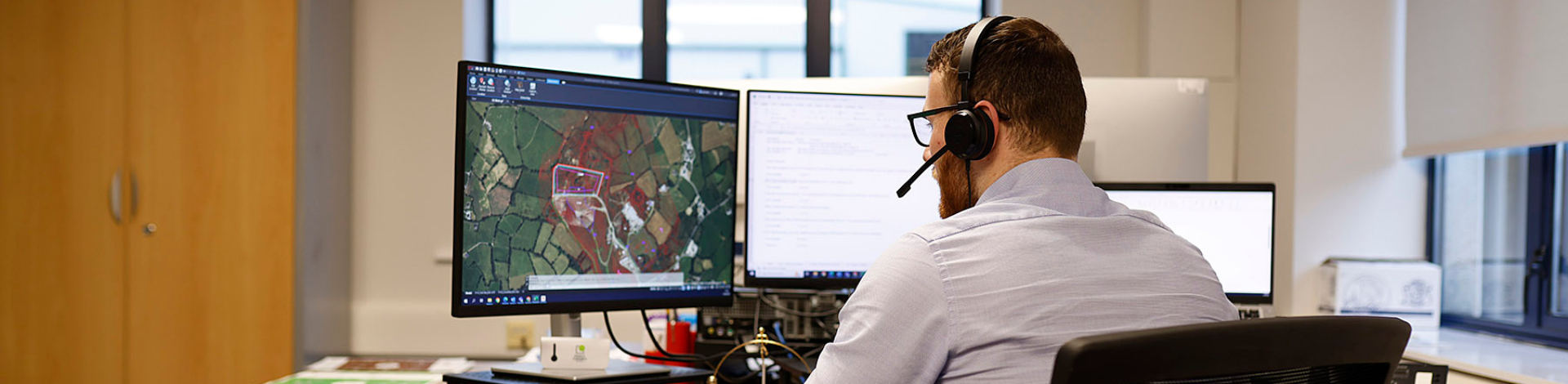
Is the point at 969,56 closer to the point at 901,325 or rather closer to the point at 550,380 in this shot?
the point at 901,325

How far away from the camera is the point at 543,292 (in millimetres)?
1341

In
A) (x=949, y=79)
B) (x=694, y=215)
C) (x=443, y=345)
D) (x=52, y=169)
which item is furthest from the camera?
(x=443, y=345)

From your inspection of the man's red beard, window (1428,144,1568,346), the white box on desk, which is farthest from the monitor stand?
window (1428,144,1568,346)

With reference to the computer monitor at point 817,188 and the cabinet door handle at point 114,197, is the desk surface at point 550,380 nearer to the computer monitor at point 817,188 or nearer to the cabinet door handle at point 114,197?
the computer monitor at point 817,188

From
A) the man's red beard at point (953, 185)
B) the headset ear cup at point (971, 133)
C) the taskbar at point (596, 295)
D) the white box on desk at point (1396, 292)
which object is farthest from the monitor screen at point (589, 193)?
the white box on desk at point (1396, 292)

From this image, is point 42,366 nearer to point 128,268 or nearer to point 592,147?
point 128,268

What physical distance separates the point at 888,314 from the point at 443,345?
2.99m

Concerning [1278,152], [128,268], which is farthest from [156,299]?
[1278,152]

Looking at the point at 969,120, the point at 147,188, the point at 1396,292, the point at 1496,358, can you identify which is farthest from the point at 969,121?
the point at 147,188

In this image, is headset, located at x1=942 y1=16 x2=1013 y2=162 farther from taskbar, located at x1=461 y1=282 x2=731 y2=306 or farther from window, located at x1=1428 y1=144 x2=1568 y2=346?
window, located at x1=1428 y1=144 x2=1568 y2=346

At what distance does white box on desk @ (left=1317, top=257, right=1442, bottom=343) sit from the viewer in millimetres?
2303

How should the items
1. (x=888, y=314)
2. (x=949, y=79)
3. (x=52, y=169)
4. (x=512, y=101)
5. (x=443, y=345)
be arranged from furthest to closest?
1. (x=443, y=345)
2. (x=52, y=169)
3. (x=512, y=101)
4. (x=949, y=79)
5. (x=888, y=314)

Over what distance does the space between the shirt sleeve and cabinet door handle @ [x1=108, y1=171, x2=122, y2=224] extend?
307cm

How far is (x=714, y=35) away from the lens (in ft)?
12.2
